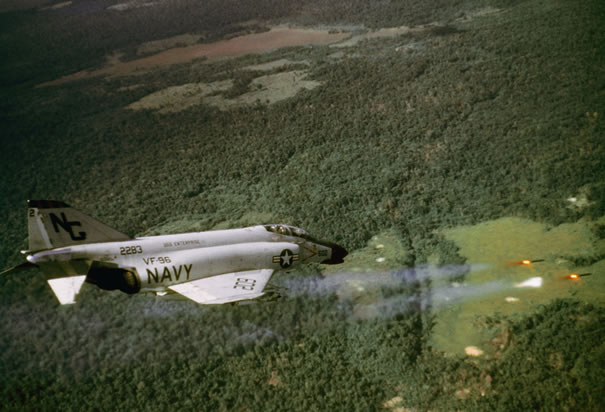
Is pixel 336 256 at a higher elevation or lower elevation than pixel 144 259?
lower

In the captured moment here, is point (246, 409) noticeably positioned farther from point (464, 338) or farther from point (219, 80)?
point (219, 80)

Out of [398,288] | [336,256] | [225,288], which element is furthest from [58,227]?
[398,288]

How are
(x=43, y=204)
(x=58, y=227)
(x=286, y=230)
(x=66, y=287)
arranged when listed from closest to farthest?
(x=66, y=287)
(x=43, y=204)
(x=58, y=227)
(x=286, y=230)

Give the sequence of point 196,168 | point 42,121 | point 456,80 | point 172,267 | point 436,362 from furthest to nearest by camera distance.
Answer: point 42,121, point 456,80, point 196,168, point 436,362, point 172,267

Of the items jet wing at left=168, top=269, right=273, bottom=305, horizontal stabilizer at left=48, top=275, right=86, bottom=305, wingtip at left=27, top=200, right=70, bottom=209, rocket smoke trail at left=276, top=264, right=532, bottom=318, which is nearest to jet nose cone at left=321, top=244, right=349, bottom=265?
rocket smoke trail at left=276, top=264, right=532, bottom=318

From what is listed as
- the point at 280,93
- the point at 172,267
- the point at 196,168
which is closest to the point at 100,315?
the point at 172,267

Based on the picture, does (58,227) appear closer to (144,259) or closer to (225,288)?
(144,259)
